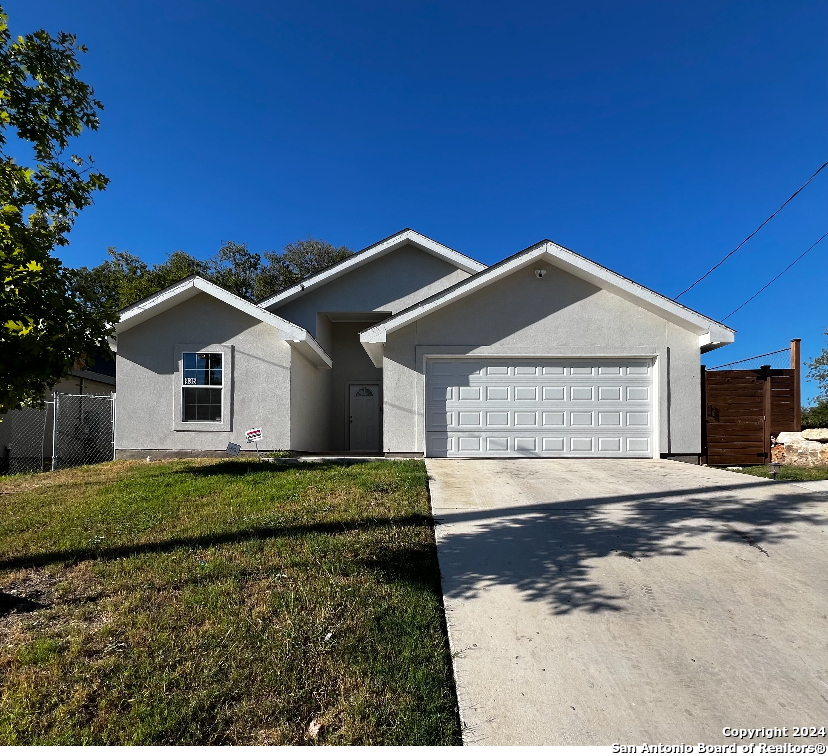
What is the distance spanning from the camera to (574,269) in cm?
1063

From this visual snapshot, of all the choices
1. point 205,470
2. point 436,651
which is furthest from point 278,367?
point 436,651

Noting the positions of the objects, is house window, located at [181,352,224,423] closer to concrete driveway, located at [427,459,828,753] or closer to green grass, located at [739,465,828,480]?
concrete driveway, located at [427,459,828,753]

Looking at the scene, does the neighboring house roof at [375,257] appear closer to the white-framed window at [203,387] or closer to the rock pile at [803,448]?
the white-framed window at [203,387]

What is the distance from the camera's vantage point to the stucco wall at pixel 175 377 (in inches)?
438

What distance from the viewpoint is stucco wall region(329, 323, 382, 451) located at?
49.3ft

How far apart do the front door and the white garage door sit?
4582mm

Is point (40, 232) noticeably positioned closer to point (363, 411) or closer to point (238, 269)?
point (363, 411)

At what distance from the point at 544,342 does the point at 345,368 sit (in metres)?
6.60

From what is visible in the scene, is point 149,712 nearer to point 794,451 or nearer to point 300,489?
point 300,489

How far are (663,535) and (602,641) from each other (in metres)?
2.27

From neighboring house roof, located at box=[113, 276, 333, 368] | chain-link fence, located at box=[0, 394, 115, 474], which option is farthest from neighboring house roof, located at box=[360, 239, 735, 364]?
chain-link fence, located at box=[0, 394, 115, 474]

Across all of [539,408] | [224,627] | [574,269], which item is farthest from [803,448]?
[224,627]

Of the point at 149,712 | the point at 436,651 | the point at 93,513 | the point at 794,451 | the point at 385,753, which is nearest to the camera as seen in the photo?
the point at 385,753

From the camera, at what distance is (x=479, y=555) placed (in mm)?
4324
